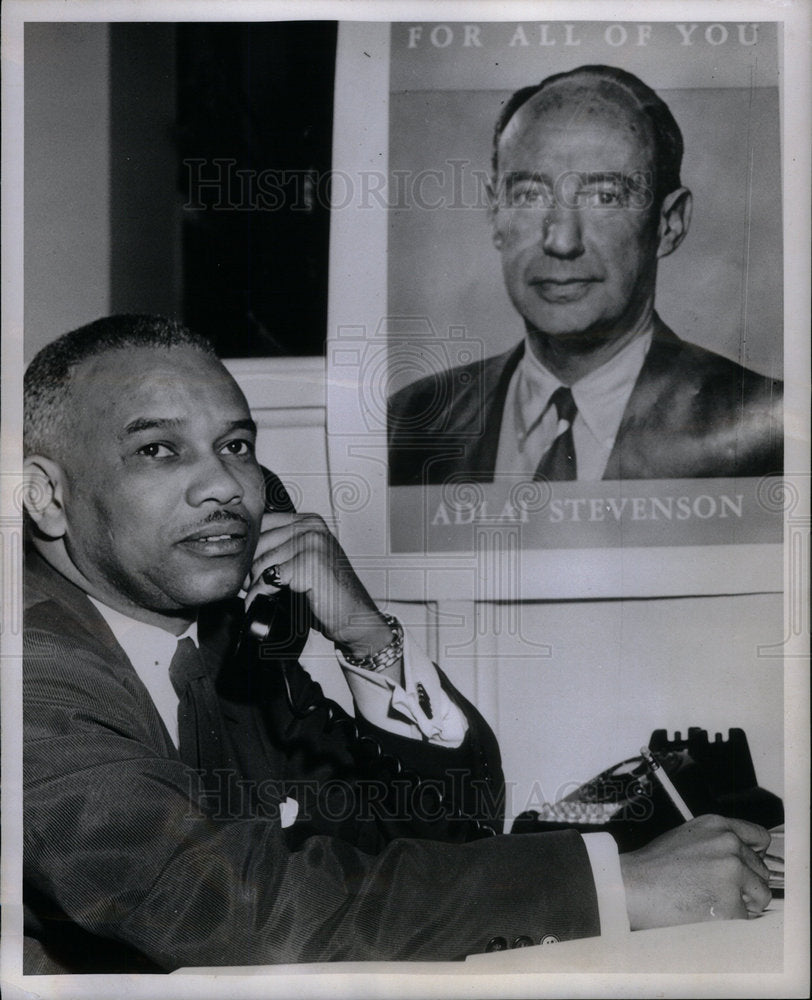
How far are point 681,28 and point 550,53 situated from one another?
0.64 ft

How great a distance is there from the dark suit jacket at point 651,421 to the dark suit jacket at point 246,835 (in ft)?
Result: 1.16

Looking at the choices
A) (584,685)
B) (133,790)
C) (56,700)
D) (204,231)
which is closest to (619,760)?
(584,685)

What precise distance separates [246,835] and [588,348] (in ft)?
2.74

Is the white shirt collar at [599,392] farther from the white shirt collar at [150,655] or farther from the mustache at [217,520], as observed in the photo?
the white shirt collar at [150,655]

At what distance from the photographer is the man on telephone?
4.07 ft

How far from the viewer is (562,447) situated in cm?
129

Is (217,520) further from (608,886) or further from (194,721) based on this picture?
(608,886)

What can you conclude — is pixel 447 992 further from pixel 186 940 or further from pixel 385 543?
pixel 385 543

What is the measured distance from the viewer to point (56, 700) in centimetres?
127

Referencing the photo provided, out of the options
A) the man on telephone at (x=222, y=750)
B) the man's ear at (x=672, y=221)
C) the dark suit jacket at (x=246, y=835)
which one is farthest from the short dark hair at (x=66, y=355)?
the man's ear at (x=672, y=221)

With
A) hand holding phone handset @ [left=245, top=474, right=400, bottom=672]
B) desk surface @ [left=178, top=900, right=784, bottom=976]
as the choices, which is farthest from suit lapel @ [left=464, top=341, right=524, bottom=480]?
desk surface @ [left=178, top=900, right=784, bottom=976]

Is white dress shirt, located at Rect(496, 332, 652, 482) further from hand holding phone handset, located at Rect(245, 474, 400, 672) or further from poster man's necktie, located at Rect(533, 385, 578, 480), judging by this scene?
hand holding phone handset, located at Rect(245, 474, 400, 672)

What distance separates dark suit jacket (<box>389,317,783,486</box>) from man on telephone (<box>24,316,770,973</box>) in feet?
0.64

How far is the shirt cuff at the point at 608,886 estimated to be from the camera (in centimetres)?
126
